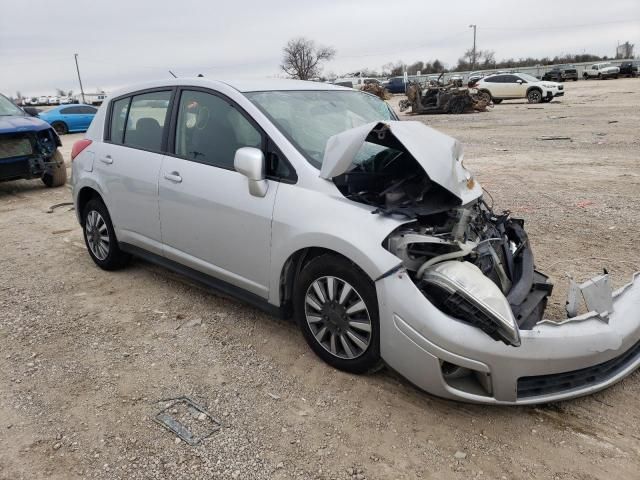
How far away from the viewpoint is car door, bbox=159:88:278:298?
3.33 metres

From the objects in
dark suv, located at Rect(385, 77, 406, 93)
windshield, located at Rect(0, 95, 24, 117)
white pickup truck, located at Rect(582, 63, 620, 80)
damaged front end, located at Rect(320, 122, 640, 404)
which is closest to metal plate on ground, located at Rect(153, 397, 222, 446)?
damaged front end, located at Rect(320, 122, 640, 404)

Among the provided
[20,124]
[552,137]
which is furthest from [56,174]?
[552,137]

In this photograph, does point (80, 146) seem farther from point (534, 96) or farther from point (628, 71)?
point (628, 71)

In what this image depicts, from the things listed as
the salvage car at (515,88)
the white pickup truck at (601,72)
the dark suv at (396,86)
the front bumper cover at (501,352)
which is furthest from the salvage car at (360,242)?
the white pickup truck at (601,72)

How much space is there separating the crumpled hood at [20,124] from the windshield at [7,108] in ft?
1.14

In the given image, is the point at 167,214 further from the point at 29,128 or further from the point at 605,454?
the point at 29,128

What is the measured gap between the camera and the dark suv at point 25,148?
331 inches

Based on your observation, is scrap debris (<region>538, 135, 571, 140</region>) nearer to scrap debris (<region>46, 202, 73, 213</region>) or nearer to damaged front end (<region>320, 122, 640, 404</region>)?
damaged front end (<region>320, 122, 640, 404</region>)

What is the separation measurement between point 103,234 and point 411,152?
10.7 ft

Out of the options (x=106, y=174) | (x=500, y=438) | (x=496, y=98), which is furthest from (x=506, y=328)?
(x=496, y=98)

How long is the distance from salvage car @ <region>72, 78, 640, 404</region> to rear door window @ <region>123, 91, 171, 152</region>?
0.07 feet

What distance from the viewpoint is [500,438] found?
257 centimetres

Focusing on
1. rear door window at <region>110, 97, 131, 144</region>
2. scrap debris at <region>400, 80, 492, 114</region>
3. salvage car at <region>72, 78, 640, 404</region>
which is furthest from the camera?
scrap debris at <region>400, 80, 492, 114</region>

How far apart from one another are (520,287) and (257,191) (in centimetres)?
170
